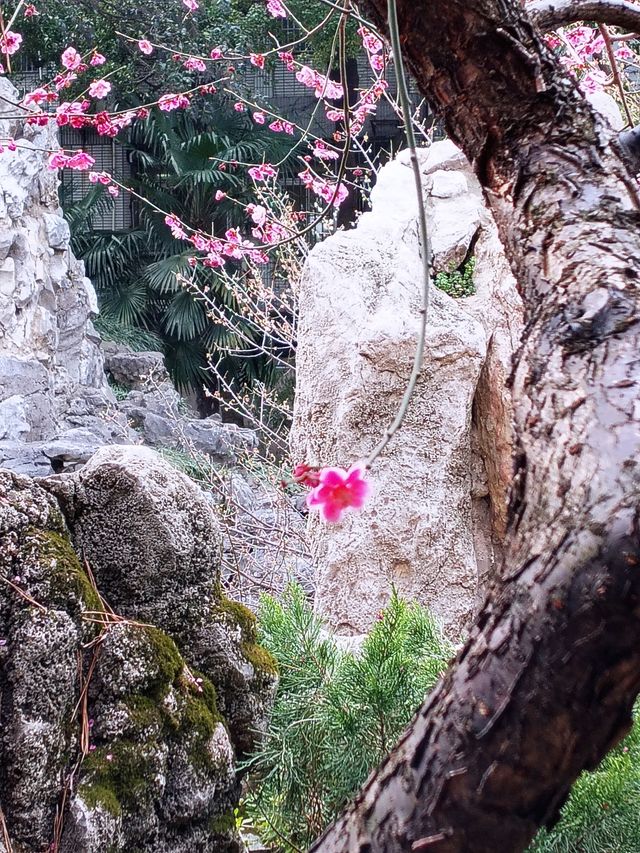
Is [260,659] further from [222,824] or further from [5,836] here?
[5,836]

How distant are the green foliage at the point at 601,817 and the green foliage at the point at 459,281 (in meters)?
2.80

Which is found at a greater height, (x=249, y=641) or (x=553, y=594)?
(x=553, y=594)

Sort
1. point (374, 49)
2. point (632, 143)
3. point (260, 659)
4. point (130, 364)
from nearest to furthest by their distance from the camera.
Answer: point (632, 143) < point (260, 659) < point (374, 49) < point (130, 364)

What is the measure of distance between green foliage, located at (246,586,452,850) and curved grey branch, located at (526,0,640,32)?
4.46ft

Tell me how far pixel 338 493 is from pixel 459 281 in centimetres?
352

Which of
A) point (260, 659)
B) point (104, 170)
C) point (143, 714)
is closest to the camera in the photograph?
point (143, 714)

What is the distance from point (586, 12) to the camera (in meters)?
1.38

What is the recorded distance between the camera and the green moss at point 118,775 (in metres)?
1.93

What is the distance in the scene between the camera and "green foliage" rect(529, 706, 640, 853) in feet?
5.91

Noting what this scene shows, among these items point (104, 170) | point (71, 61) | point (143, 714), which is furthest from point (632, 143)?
point (104, 170)

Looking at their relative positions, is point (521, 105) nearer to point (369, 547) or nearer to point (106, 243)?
point (369, 547)

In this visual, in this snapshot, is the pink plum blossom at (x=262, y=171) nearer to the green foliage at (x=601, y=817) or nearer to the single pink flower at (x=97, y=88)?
the single pink flower at (x=97, y=88)

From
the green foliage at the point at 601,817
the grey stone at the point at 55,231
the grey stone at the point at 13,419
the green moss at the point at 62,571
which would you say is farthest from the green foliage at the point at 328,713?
the grey stone at the point at 55,231

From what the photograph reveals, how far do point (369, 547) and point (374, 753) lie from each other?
75.3 inches
